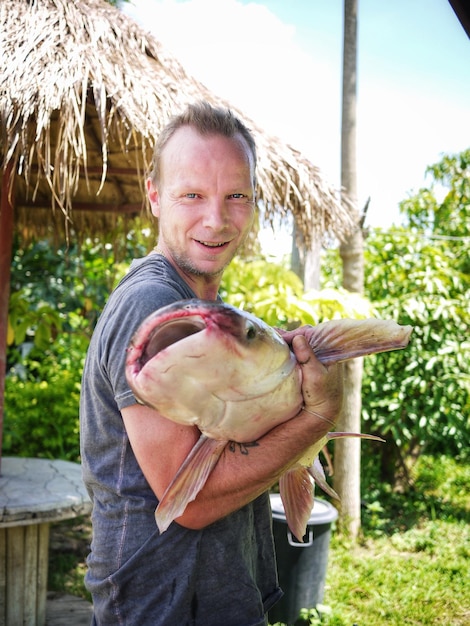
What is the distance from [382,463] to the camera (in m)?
6.50

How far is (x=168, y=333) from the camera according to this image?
74 centimetres

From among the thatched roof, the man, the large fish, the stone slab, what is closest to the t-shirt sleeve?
the man

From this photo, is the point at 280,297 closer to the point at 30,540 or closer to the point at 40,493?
the point at 40,493

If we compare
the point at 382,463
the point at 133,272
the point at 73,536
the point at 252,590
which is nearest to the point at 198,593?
the point at 252,590

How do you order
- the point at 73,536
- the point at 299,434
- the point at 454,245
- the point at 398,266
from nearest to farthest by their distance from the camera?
the point at 299,434
the point at 73,536
the point at 398,266
the point at 454,245

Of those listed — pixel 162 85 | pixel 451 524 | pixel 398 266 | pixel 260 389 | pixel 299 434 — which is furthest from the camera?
pixel 398 266

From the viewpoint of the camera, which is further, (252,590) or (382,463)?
(382,463)

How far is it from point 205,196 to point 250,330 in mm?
518

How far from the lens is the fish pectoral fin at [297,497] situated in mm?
1163

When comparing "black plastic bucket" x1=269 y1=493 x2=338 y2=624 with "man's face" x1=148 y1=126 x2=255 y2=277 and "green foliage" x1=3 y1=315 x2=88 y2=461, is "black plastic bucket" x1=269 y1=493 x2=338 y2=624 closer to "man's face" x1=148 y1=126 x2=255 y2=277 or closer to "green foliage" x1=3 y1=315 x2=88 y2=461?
"green foliage" x1=3 y1=315 x2=88 y2=461

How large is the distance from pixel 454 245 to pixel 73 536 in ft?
17.4

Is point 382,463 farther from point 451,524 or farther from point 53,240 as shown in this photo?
point 53,240

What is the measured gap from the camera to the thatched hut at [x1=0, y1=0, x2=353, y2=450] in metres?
3.19

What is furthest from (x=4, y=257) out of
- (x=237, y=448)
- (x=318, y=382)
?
(x=318, y=382)
